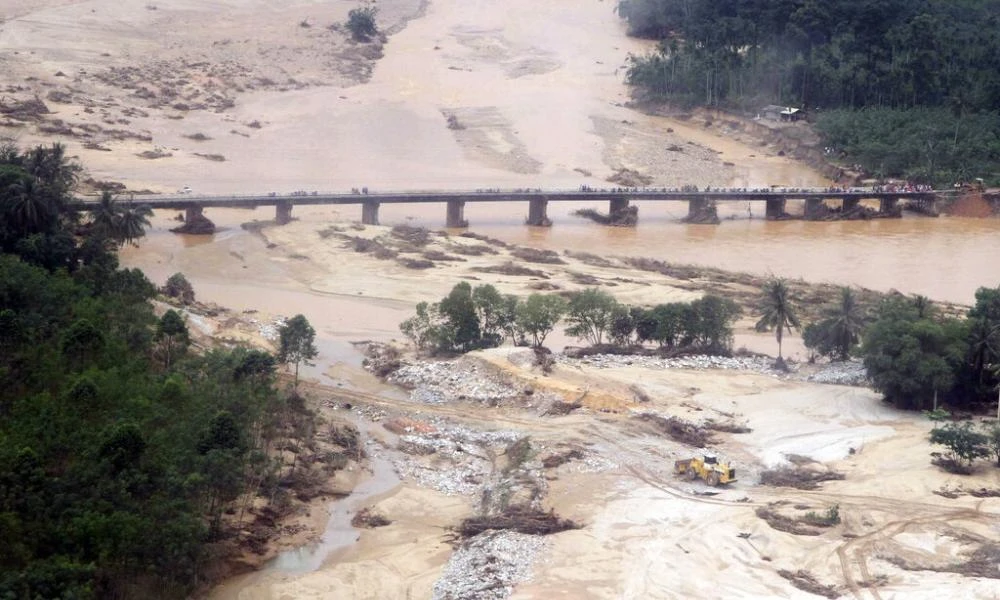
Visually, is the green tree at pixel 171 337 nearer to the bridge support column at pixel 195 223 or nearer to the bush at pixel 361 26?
the bridge support column at pixel 195 223

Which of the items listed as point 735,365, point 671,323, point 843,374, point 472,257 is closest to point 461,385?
point 671,323

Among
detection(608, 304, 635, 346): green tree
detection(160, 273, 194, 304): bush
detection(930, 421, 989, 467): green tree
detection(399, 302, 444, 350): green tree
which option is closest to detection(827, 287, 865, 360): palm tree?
detection(608, 304, 635, 346): green tree

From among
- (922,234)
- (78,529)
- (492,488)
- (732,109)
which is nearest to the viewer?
(78,529)

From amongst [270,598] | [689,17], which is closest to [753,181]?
[689,17]

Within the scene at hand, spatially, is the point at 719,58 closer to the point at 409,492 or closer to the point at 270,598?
the point at 409,492

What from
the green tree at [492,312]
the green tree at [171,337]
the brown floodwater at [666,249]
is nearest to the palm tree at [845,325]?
the green tree at [492,312]

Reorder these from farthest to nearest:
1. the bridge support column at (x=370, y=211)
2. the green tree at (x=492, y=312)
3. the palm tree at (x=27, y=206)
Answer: the bridge support column at (x=370, y=211)
the palm tree at (x=27, y=206)
the green tree at (x=492, y=312)

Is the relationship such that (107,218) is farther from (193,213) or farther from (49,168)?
(193,213)
